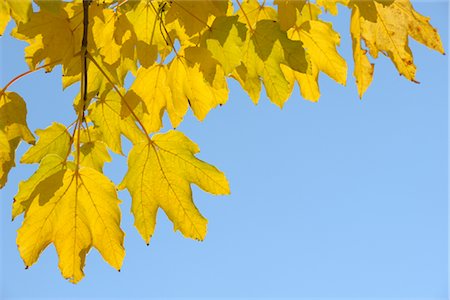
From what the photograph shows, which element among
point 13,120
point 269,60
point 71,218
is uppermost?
point 269,60

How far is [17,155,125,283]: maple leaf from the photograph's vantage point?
91 centimetres

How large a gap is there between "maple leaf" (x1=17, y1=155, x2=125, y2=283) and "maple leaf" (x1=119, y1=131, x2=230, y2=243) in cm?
5

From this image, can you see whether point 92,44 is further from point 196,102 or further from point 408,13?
point 408,13

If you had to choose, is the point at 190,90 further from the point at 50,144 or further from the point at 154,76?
the point at 50,144

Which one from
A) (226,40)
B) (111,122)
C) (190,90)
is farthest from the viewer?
(111,122)

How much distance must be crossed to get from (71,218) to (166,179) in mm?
178

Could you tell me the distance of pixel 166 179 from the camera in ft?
3.33

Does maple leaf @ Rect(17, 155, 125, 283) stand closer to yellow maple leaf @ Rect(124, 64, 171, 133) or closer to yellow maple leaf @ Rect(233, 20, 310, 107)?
yellow maple leaf @ Rect(124, 64, 171, 133)

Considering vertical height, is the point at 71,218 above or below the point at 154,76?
below

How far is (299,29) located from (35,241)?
0.59 m

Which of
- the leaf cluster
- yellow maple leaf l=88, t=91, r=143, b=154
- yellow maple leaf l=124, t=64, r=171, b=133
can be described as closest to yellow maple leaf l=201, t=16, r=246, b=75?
the leaf cluster

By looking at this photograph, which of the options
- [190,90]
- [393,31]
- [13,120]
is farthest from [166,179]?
[393,31]

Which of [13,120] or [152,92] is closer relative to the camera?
[13,120]

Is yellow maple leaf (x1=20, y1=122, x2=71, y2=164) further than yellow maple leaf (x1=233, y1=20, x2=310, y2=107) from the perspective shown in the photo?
Yes
